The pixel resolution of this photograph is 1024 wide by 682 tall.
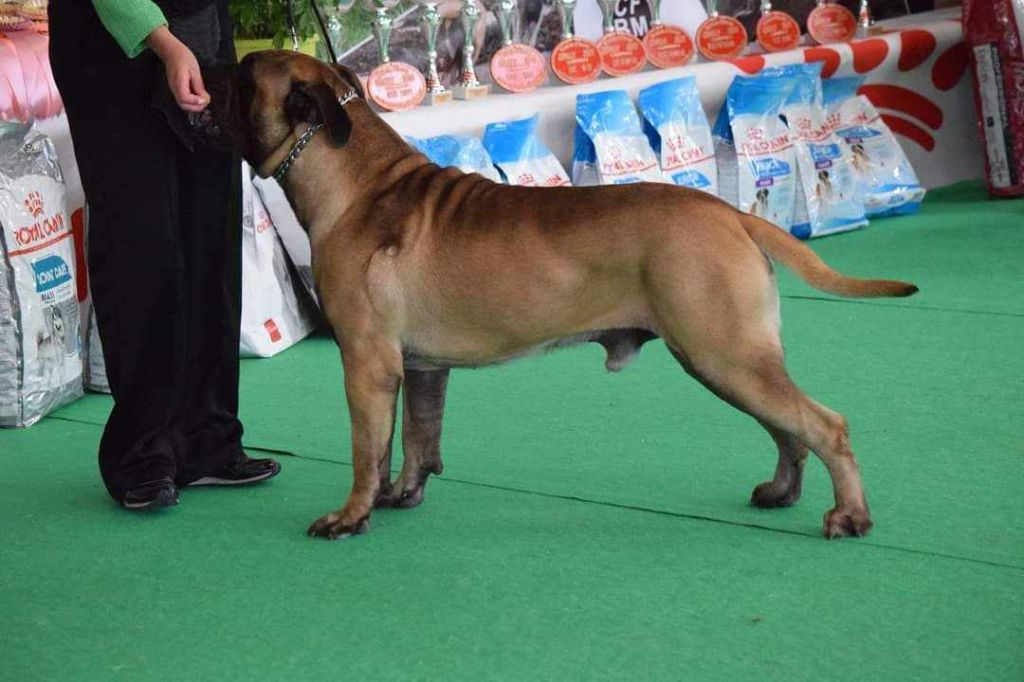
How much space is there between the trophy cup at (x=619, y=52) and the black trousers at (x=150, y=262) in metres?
3.47

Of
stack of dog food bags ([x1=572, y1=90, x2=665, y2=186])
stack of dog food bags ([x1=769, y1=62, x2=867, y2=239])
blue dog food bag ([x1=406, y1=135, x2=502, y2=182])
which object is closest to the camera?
blue dog food bag ([x1=406, y1=135, x2=502, y2=182])

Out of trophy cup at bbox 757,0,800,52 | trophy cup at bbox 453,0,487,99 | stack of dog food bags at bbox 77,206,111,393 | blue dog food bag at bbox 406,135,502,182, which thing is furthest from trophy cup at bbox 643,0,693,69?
stack of dog food bags at bbox 77,206,111,393

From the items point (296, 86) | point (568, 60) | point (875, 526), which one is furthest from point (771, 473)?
point (568, 60)

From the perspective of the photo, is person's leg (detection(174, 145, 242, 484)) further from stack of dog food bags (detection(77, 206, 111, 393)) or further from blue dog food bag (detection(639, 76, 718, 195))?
blue dog food bag (detection(639, 76, 718, 195))

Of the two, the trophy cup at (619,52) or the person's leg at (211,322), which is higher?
the trophy cup at (619,52)

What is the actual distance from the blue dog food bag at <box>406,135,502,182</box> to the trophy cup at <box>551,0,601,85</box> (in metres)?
1.08

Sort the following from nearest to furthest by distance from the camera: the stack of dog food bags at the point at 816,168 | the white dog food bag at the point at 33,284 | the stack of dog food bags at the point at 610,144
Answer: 1. the white dog food bag at the point at 33,284
2. the stack of dog food bags at the point at 610,144
3. the stack of dog food bags at the point at 816,168

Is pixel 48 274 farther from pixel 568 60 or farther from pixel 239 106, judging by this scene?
pixel 568 60

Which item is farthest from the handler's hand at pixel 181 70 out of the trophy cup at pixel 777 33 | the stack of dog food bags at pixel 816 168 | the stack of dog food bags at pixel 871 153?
the trophy cup at pixel 777 33

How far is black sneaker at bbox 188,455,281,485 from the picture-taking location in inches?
146

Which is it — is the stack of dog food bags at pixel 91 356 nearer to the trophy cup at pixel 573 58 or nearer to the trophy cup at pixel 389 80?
the trophy cup at pixel 389 80

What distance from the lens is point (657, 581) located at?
2.93 m

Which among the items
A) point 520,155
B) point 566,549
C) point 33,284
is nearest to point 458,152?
point 520,155

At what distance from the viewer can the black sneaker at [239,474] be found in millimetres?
3707
